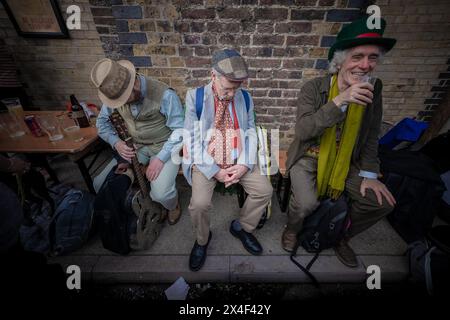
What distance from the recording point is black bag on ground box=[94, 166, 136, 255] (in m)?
1.93

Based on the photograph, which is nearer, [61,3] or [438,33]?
[438,33]

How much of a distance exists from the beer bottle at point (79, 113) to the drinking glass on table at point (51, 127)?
0.23m

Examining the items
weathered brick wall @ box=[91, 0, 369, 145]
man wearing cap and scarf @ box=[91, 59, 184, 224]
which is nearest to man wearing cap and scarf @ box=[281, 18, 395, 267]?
weathered brick wall @ box=[91, 0, 369, 145]

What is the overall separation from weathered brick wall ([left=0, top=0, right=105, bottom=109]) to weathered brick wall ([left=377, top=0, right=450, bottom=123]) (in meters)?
4.02

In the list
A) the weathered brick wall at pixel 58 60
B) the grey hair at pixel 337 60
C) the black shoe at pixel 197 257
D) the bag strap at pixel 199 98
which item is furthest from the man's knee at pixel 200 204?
the weathered brick wall at pixel 58 60

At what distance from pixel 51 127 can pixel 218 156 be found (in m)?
1.95

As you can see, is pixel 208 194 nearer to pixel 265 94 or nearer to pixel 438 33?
pixel 265 94

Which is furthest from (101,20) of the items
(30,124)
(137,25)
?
(30,124)

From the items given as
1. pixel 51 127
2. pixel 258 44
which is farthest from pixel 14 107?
→ pixel 258 44

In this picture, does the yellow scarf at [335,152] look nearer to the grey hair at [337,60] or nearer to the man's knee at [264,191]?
the grey hair at [337,60]

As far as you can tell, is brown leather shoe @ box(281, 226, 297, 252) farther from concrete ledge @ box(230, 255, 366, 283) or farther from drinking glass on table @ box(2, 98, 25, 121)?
drinking glass on table @ box(2, 98, 25, 121)

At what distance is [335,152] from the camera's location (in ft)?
6.55

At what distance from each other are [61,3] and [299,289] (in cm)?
475

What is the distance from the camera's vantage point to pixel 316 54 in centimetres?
222
